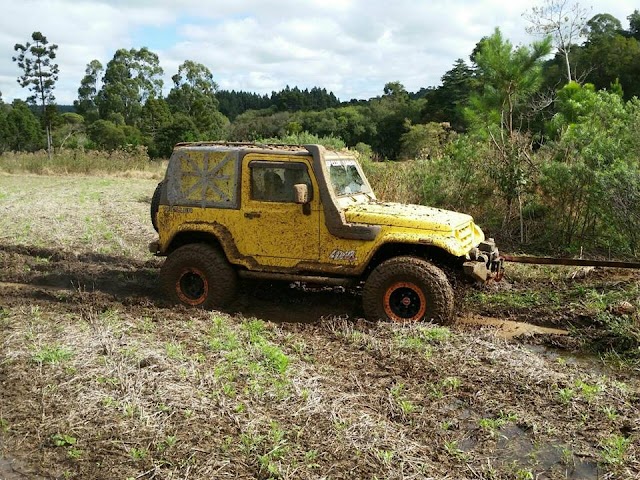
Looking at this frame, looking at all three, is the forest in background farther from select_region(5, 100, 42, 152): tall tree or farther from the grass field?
the grass field

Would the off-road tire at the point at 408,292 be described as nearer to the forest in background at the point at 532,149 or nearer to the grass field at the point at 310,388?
the grass field at the point at 310,388

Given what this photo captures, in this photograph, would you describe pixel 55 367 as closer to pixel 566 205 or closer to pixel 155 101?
pixel 566 205

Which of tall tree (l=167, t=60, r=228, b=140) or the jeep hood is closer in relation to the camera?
the jeep hood

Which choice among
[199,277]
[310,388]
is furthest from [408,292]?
[199,277]

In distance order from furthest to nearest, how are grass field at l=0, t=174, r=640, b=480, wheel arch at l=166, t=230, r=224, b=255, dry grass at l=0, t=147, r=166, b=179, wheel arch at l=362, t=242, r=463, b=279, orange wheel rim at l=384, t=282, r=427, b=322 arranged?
dry grass at l=0, t=147, r=166, b=179 < wheel arch at l=166, t=230, r=224, b=255 < wheel arch at l=362, t=242, r=463, b=279 < orange wheel rim at l=384, t=282, r=427, b=322 < grass field at l=0, t=174, r=640, b=480

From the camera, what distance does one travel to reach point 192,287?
7.36m

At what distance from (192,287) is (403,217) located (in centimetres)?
260

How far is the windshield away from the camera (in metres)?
7.02

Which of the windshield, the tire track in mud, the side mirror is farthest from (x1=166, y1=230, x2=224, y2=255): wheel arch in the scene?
the windshield

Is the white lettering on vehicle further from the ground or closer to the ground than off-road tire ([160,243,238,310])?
further from the ground

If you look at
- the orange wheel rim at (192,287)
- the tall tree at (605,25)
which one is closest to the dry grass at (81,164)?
the orange wheel rim at (192,287)

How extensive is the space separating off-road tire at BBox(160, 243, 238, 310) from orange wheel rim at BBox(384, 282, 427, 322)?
5.94 ft

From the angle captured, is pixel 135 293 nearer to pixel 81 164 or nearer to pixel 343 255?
pixel 343 255

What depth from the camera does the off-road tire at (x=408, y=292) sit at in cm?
636
